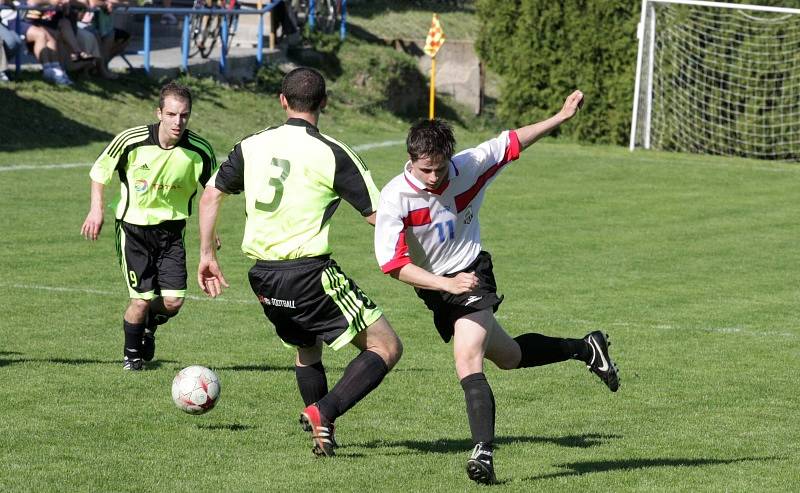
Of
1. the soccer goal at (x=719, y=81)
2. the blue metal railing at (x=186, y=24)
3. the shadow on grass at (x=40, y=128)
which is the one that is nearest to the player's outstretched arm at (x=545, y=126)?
the shadow on grass at (x=40, y=128)

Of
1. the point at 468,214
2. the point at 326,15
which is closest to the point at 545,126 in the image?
the point at 468,214

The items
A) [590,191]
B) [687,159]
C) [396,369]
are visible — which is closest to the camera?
[396,369]

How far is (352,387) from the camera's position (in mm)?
6617

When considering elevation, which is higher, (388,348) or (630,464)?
(388,348)

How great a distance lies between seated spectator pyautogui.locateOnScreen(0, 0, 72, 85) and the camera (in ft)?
72.5

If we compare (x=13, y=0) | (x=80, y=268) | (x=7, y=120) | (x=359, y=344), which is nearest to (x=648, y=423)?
(x=359, y=344)

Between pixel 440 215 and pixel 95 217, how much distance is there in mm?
3065

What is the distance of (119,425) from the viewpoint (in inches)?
294

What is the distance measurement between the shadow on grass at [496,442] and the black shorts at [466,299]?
2.37 ft

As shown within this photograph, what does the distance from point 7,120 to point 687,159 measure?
38.8 feet

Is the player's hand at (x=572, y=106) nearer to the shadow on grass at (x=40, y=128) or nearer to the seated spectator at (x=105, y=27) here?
the shadow on grass at (x=40, y=128)

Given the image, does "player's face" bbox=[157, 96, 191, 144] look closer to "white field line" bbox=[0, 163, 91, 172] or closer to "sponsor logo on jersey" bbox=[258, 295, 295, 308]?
"sponsor logo on jersey" bbox=[258, 295, 295, 308]

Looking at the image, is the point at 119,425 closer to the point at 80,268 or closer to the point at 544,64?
the point at 80,268

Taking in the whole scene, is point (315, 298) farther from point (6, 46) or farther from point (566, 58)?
point (566, 58)
